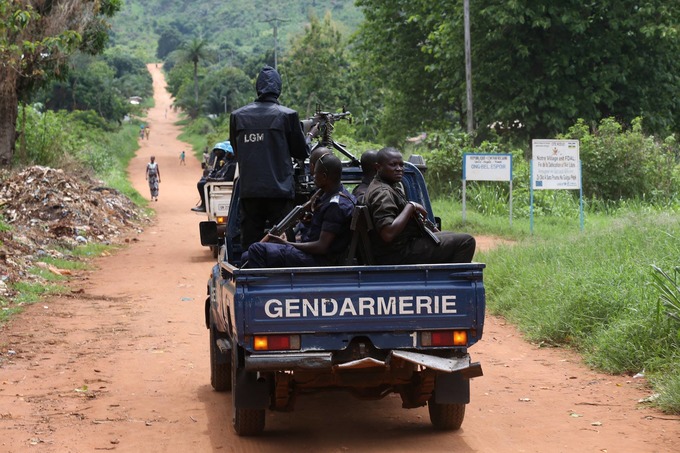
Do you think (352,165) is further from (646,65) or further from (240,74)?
(240,74)

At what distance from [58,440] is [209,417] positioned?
121cm

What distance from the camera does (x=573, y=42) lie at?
33.0 meters

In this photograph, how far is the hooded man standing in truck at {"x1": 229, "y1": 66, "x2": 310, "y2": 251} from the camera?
8.08 meters

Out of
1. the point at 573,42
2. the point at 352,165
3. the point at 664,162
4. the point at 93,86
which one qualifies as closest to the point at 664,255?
the point at 352,165

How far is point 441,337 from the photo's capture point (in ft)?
20.9

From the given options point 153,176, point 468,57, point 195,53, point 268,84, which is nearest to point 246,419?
point 268,84

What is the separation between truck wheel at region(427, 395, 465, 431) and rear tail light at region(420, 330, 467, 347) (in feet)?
2.08

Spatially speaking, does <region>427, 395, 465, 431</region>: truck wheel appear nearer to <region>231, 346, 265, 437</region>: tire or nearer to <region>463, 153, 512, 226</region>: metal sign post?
<region>231, 346, 265, 437</region>: tire

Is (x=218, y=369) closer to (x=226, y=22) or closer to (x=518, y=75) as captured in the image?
(x=518, y=75)

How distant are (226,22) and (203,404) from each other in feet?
575

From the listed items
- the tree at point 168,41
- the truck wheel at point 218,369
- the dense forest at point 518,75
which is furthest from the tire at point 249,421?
the tree at point 168,41

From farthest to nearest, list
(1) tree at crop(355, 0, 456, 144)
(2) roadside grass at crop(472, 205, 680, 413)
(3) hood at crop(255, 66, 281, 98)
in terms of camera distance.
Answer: (1) tree at crop(355, 0, 456, 144), (2) roadside grass at crop(472, 205, 680, 413), (3) hood at crop(255, 66, 281, 98)

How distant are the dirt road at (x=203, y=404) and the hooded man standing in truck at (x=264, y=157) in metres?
1.53

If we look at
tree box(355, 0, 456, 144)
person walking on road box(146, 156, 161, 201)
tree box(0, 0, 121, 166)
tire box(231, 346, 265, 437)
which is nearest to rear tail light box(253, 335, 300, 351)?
tire box(231, 346, 265, 437)
